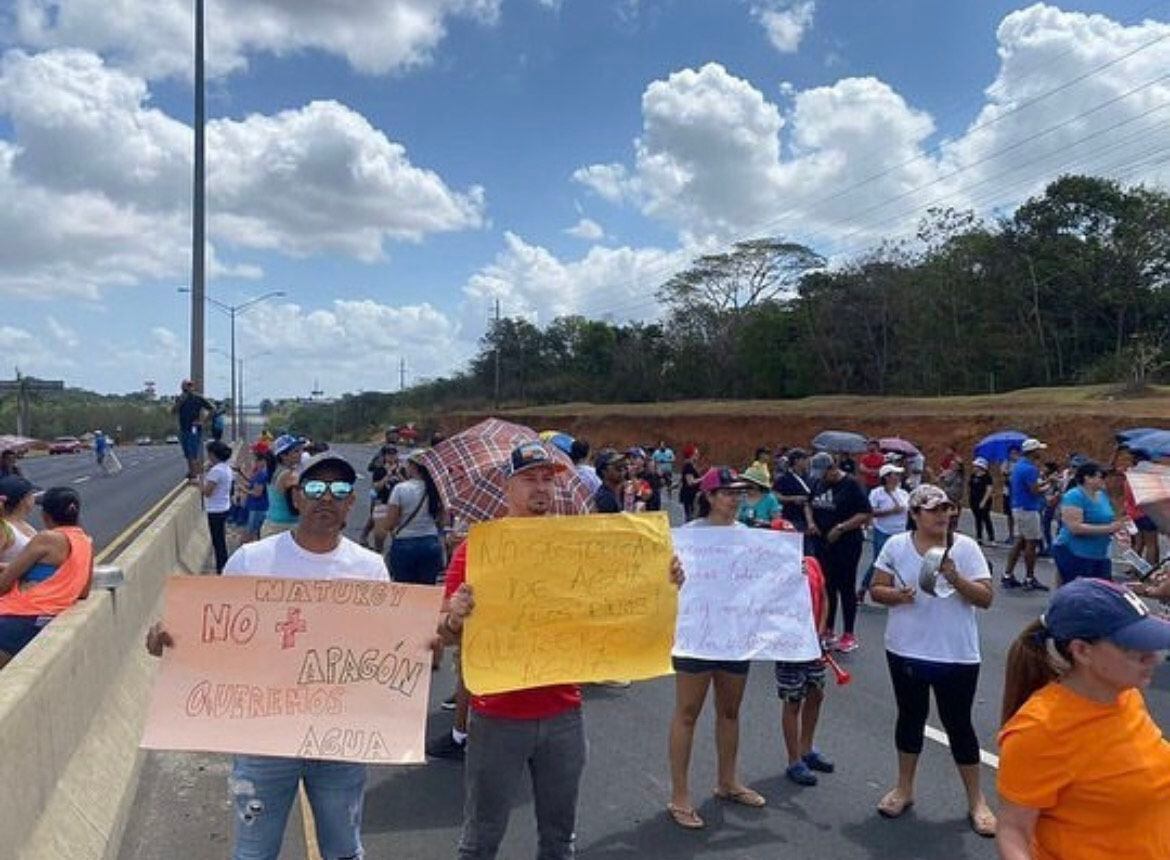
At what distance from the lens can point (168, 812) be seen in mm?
5625

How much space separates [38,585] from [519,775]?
3951mm

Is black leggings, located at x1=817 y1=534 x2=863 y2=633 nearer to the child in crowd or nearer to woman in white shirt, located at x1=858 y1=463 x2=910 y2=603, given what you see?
woman in white shirt, located at x1=858 y1=463 x2=910 y2=603

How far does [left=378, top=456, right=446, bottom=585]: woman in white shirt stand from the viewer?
8.04 metres

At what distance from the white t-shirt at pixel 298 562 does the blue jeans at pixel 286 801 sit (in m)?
0.62

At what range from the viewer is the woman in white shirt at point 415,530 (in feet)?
26.4

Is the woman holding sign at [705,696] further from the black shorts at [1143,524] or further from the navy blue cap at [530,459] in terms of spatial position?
the black shorts at [1143,524]

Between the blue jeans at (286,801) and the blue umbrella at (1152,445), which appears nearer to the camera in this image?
the blue jeans at (286,801)

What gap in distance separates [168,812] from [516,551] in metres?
3.05

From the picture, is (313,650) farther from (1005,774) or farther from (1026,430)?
(1026,430)

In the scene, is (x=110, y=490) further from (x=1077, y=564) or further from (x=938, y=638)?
(x=938, y=638)

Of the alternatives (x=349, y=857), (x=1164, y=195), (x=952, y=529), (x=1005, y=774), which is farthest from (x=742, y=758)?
(x=1164, y=195)

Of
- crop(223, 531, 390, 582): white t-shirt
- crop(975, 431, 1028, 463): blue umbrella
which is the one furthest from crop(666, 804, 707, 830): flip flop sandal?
crop(975, 431, 1028, 463): blue umbrella

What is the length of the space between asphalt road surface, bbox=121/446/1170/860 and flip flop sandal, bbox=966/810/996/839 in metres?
0.05

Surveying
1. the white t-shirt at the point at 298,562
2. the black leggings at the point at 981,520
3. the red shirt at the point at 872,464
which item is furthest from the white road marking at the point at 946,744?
the black leggings at the point at 981,520
